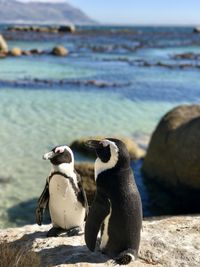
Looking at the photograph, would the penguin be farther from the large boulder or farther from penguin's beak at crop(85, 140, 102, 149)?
the large boulder

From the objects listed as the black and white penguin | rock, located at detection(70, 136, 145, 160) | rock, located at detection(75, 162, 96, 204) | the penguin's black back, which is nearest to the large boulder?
rock, located at detection(70, 136, 145, 160)

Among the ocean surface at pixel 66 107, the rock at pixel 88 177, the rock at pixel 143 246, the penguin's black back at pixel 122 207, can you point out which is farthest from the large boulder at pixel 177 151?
the penguin's black back at pixel 122 207

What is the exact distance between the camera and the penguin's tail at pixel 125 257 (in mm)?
3693

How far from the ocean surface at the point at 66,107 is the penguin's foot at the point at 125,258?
3.68 m

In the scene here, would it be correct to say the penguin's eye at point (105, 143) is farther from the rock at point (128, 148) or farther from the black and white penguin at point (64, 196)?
the rock at point (128, 148)

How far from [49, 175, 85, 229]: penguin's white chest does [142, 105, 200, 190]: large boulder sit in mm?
3428

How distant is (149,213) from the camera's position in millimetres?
7688

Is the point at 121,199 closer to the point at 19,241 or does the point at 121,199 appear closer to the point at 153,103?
the point at 19,241

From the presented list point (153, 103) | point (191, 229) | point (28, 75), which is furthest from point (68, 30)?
point (191, 229)

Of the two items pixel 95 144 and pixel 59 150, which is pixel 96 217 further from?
pixel 59 150

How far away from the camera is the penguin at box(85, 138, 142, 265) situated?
3.64 m

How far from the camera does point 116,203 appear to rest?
368 cm

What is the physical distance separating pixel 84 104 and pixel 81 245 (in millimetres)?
12471

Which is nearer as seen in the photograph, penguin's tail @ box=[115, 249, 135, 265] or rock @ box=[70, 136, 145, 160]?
penguin's tail @ box=[115, 249, 135, 265]
